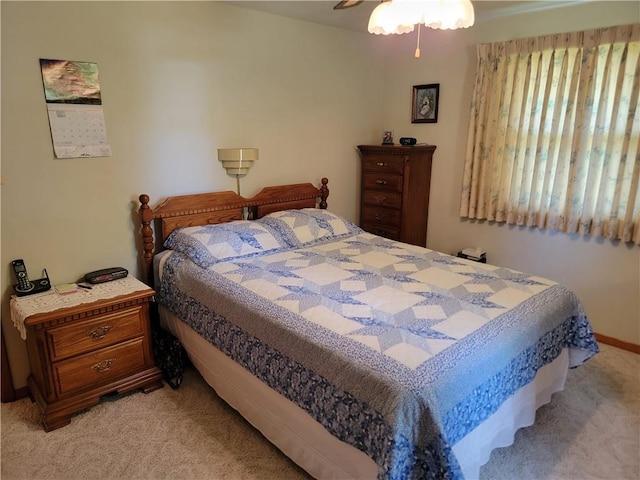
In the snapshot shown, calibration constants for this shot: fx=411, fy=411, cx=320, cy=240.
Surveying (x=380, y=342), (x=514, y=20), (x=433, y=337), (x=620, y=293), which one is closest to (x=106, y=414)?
(x=380, y=342)

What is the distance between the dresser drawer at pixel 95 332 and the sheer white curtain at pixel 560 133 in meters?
2.88

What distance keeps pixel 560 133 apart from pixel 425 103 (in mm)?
1230

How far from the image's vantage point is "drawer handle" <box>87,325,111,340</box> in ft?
7.46

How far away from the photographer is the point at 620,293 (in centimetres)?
302

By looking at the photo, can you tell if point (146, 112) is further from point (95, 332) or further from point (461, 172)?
point (461, 172)

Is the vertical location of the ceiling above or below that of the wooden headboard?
above

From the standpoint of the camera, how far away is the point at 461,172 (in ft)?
12.3

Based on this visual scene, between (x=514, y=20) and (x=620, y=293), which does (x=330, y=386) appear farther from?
(x=514, y=20)

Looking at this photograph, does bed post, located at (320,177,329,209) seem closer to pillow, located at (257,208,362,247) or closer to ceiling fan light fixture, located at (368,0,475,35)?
pillow, located at (257,208,362,247)

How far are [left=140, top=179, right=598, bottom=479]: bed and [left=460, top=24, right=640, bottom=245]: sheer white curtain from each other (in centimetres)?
106

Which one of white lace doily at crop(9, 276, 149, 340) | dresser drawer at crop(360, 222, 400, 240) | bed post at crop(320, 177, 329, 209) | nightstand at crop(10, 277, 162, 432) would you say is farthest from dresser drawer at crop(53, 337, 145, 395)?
dresser drawer at crop(360, 222, 400, 240)

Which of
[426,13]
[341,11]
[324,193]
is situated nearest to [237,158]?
[324,193]

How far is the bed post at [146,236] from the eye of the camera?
8.98 ft

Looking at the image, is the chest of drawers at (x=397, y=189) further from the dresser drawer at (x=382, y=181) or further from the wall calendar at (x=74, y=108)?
the wall calendar at (x=74, y=108)
